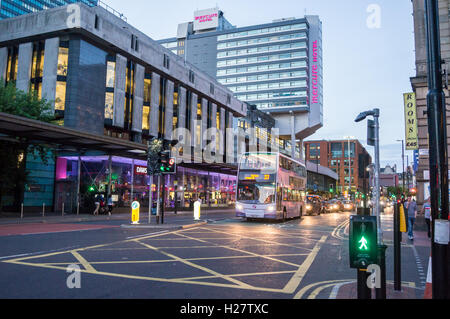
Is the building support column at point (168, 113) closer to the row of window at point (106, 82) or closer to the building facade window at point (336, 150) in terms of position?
the row of window at point (106, 82)

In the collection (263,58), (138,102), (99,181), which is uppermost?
(263,58)

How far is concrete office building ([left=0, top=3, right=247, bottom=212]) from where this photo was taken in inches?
1356

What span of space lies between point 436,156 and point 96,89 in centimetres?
3916

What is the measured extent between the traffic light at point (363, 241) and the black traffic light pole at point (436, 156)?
2.97ft

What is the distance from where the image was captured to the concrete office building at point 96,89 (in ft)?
113

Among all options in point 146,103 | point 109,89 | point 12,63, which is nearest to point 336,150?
point 146,103

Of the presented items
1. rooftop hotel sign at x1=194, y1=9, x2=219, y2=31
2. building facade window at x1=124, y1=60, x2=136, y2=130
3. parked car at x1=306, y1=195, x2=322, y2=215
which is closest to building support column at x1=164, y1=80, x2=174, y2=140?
building facade window at x1=124, y1=60, x2=136, y2=130

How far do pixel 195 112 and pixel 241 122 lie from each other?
76.2 feet

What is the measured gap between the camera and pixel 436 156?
5.22 metres

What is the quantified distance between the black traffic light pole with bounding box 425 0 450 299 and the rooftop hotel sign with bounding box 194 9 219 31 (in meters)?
118

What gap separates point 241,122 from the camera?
259 feet

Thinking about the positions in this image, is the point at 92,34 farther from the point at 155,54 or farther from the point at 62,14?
the point at 155,54

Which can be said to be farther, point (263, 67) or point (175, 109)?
point (263, 67)

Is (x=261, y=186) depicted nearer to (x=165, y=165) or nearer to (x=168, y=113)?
Answer: (x=165, y=165)
